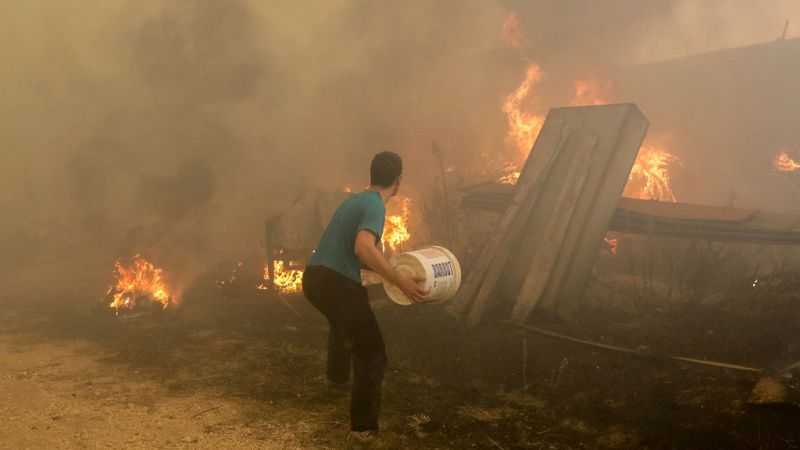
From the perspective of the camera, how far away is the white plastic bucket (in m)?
3.76

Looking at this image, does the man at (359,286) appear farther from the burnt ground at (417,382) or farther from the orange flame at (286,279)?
the orange flame at (286,279)

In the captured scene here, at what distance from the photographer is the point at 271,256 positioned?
802 cm

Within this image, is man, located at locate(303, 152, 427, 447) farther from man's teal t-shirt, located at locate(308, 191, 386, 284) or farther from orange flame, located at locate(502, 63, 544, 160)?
orange flame, located at locate(502, 63, 544, 160)

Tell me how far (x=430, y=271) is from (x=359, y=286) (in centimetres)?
54

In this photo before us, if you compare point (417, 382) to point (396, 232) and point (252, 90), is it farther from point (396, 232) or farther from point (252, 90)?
point (252, 90)

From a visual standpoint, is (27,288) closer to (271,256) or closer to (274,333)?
(271,256)

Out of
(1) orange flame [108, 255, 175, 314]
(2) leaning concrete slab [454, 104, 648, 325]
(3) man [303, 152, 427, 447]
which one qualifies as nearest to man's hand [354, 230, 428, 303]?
(3) man [303, 152, 427, 447]

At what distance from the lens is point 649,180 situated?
10867mm

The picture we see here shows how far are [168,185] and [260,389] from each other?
743 cm

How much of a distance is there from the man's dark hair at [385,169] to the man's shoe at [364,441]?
5.74 ft

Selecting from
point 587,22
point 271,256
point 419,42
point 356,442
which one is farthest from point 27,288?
point 587,22

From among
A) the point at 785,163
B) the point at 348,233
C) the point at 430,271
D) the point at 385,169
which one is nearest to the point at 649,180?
the point at 785,163

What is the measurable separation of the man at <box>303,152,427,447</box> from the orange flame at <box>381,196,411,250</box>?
5.62m

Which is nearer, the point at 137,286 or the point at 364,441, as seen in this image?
the point at 364,441
